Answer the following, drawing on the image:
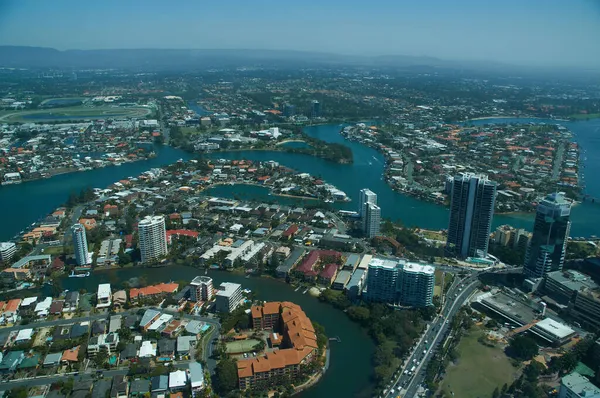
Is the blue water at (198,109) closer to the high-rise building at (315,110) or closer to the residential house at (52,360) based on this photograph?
the high-rise building at (315,110)

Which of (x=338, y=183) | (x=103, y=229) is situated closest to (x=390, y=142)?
(x=338, y=183)

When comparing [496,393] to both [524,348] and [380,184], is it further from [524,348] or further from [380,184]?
[380,184]

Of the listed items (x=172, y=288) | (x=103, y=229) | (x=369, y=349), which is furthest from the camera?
(x=103, y=229)

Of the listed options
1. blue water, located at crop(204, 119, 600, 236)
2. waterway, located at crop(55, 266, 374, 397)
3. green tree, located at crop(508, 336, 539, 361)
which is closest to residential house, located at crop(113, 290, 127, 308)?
waterway, located at crop(55, 266, 374, 397)

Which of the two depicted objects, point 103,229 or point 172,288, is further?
point 103,229

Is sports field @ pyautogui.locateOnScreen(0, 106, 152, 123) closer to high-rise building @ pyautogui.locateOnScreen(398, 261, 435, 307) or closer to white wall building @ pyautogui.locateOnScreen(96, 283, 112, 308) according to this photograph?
white wall building @ pyautogui.locateOnScreen(96, 283, 112, 308)

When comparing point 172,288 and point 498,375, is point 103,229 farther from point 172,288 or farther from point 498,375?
point 498,375

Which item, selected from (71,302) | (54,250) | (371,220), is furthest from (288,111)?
(71,302)
